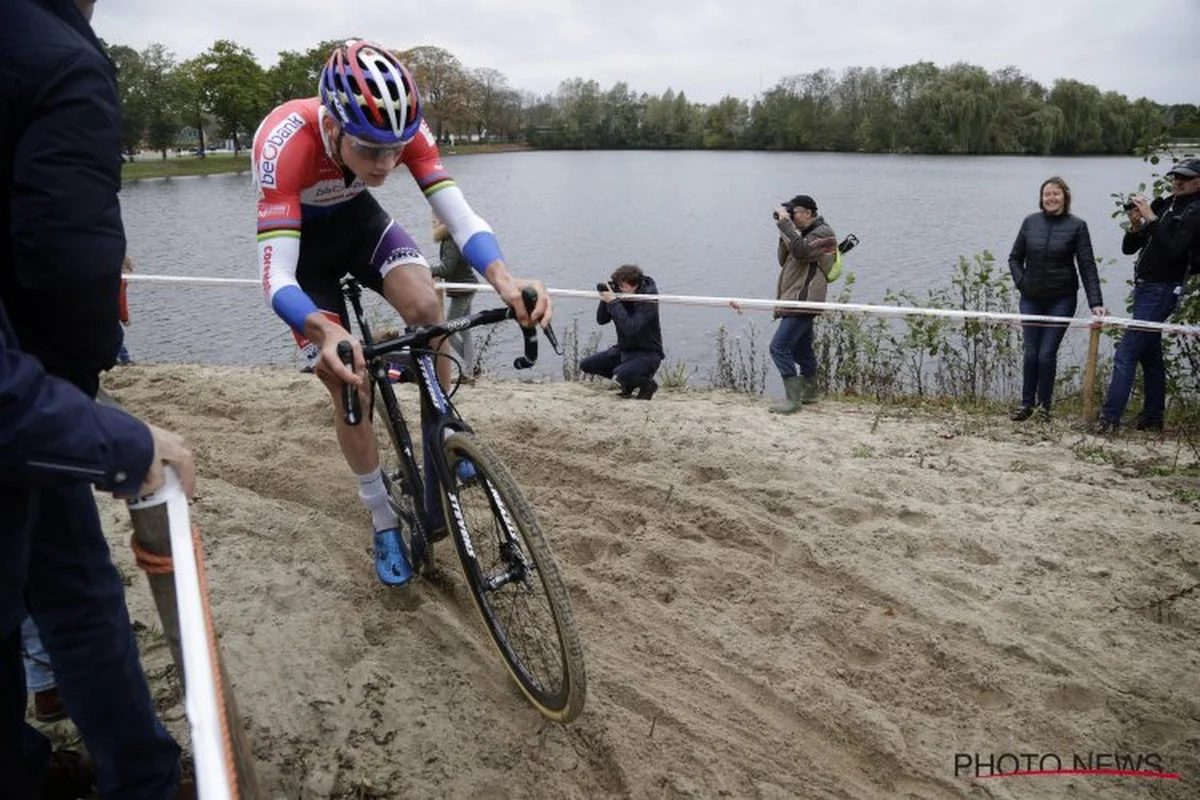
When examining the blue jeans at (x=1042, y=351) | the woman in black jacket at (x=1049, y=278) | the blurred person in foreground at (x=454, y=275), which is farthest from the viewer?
the blurred person in foreground at (x=454, y=275)

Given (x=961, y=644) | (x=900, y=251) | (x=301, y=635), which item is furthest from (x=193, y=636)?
(x=900, y=251)

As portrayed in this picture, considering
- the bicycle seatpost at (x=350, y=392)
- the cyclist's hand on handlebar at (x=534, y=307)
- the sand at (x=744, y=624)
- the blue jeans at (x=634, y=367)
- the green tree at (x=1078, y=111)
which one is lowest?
the sand at (x=744, y=624)

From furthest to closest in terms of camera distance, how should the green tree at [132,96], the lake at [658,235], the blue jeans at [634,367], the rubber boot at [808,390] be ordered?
the green tree at [132,96] < the lake at [658,235] < the rubber boot at [808,390] < the blue jeans at [634,367]

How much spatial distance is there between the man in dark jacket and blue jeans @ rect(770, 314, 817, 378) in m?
6.32

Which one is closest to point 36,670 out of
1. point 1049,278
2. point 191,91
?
point 1049,278

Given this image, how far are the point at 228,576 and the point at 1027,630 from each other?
379 centimetres

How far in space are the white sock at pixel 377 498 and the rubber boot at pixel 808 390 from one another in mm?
4788

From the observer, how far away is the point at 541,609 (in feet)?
10.5

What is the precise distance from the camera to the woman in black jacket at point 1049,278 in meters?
7.25

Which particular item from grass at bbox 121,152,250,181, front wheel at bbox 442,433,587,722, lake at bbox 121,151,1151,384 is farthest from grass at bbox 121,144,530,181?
front wheel at bbox 442,433,587,722

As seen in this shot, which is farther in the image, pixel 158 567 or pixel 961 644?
pixel 961 644

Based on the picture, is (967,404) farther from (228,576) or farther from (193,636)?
(193,636)
